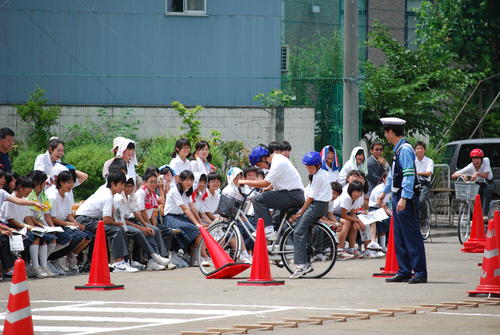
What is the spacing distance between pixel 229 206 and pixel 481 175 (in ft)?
27.5

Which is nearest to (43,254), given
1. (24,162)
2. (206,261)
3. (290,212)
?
(206,261)

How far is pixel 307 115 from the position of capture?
87.5 feet

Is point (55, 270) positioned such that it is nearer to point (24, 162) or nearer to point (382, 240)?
point (382, 240)

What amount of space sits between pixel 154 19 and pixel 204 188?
11.8 metres

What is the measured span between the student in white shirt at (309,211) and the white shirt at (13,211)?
3787mm

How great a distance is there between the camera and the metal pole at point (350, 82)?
22469mm

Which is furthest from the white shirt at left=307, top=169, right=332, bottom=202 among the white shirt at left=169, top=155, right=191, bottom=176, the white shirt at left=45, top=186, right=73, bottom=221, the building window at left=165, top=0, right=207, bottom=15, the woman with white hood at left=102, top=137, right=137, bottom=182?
the building window at left=165, top=0, right=207, bottom=15

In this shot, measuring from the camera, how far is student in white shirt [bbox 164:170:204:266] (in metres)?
17.5

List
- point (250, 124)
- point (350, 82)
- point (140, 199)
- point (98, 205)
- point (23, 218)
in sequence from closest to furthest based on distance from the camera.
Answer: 1. point (23, 218)
2. point (98, 205)
3. point (140, 199)
4. point (350, 82)
5. point (250, 124)

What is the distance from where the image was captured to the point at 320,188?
1498 cm

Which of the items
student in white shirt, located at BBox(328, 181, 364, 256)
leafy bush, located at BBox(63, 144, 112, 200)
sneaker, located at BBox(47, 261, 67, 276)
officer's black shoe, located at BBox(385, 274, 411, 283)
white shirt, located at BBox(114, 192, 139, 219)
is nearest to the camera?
officer's black shoe, located at BBox(385, 274, 411, 283)

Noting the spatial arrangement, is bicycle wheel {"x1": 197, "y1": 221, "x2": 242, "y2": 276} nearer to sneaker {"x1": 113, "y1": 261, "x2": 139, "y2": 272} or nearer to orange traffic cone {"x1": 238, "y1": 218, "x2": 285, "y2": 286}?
sneaker {"x1": 113, "y1": 261, "x2": 139, "y2": 272}

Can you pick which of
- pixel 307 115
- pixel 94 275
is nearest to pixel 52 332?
pixel 94 275

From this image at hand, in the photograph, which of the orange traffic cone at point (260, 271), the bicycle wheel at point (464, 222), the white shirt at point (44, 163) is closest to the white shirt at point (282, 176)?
the orange traffic cone at point (260, 271)
